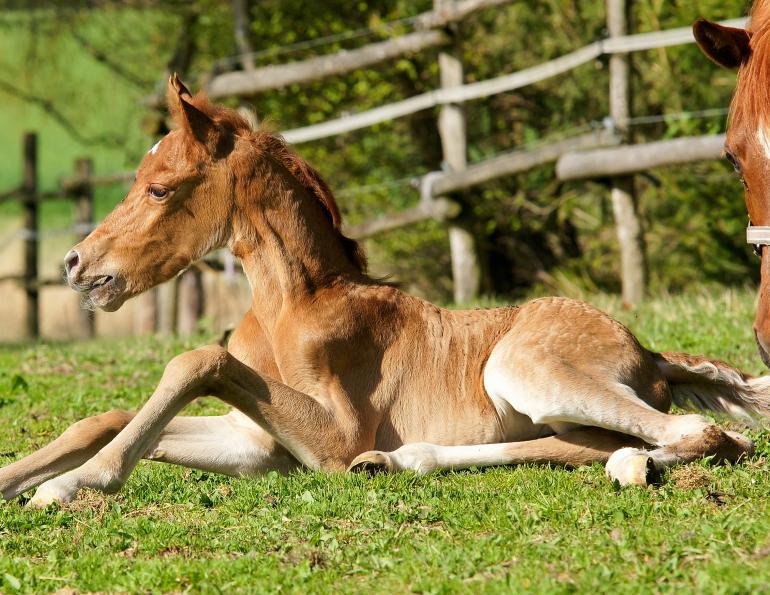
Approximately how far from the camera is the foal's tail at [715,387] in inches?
219

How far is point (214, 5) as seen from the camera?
14.7 m

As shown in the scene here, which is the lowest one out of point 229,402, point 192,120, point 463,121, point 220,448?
point 220,448

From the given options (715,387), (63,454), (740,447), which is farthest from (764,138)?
(63,454)

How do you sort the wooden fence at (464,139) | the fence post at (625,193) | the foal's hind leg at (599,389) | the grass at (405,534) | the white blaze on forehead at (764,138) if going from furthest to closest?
1. the fence post at (625,193)
2. the wooden fence at (464,139)
3. the foal's hind leg at (599,389)
4. the white blaze on forehead at (764,138)
5. the grass at (405,534)

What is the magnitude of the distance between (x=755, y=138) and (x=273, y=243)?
2339mm

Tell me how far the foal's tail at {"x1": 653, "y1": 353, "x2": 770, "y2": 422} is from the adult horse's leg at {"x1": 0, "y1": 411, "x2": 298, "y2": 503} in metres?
1.99

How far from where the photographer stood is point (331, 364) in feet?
17.4

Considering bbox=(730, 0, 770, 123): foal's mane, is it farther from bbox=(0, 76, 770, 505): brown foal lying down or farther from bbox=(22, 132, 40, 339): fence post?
bbox=(22, 132, 40, 339): fence post

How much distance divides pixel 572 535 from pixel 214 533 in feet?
4.45

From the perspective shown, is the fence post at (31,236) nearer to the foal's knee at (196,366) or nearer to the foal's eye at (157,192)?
the foal's eye at (157,192)

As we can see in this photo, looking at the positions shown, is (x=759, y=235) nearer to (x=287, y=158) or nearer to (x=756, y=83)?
(x=756, y=83)

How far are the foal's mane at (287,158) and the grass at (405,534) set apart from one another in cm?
127

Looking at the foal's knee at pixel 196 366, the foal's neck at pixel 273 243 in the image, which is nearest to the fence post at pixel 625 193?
the foal's neck at pixel 273 243

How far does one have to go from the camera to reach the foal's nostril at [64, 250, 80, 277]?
17.1 ft
